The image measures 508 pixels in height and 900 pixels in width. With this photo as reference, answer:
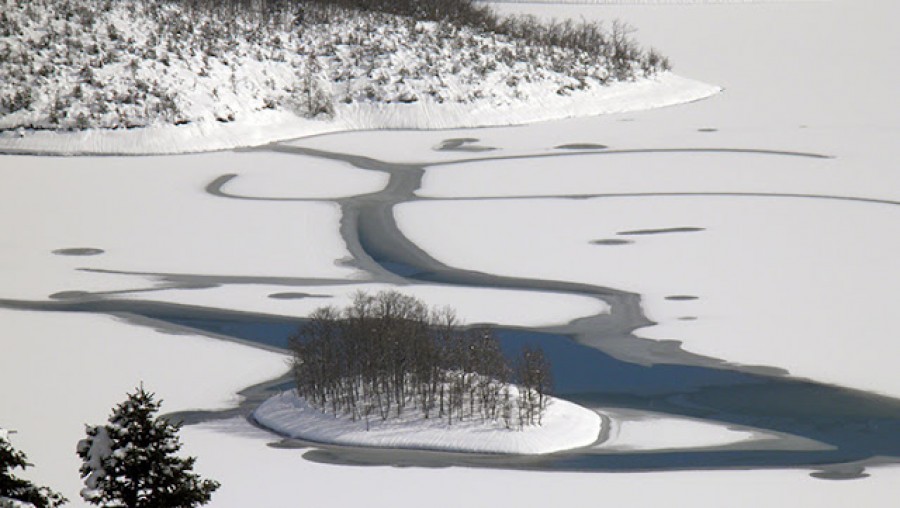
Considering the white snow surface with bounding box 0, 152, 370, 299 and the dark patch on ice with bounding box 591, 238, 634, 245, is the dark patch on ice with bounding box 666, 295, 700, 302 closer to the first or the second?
the dark patch on ice with bounding box 591, 238, 634, 245

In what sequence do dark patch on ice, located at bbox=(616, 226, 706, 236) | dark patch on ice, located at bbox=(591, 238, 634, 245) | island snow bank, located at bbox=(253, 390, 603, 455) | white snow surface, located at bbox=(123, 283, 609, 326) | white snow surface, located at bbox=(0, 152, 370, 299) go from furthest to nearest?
dark patch on ice, located at bbox=(616, 226, 706, 236) < dark patch on ice, located at bbox=(591, 238, 634, 245) < white snow surface, located at bbox=(0, 152, 370, 299) < white snow surface, located at bbox=(123, 283, 609, 326) < island snow bank, located at bbox=(253, 390, 603, 455)

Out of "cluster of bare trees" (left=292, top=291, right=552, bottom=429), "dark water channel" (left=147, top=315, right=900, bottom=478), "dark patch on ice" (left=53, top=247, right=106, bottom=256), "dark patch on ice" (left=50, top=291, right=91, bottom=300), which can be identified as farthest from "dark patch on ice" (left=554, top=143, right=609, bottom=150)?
"cluster of bare trees" (left=292, top=291, right=552, bottom=429)

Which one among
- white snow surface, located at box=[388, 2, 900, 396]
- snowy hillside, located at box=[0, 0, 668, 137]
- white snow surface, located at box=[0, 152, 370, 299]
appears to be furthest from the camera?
snowy hillside, located at box=[0, 0, 668, 137]

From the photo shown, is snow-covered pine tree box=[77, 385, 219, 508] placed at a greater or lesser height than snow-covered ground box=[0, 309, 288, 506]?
greater

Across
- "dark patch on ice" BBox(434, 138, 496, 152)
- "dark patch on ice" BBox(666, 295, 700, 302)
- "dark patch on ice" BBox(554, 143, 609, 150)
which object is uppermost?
"dark patch on ice" BBox(554, 143, 609, 150)

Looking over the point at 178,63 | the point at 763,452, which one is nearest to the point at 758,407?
the point at 763,452

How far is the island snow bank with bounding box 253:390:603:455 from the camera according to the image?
13.9 metres

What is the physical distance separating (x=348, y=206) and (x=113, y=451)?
19.1 meters

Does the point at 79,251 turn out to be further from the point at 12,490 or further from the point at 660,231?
the point at 12,490

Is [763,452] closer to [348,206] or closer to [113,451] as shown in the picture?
[113,451]

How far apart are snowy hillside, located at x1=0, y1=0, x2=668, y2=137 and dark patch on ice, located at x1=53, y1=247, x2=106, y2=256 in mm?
10471

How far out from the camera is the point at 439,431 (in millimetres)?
14078

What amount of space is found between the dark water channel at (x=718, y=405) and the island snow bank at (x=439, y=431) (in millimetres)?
297

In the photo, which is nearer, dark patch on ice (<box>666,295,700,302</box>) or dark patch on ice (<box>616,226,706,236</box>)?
dark patch on ice (<box>666,295,700,302</box>)
